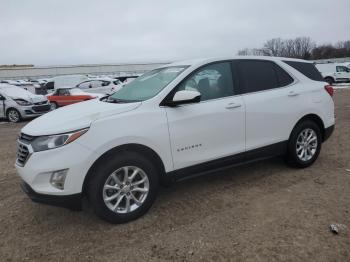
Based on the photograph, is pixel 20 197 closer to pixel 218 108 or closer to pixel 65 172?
pixel 65 172

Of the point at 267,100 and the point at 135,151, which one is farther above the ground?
the point at 267,100

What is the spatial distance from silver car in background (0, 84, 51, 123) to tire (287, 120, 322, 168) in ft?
36.2

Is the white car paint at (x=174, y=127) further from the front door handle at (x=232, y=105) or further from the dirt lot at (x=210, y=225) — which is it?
the dirt lot at (x=210, y=225)

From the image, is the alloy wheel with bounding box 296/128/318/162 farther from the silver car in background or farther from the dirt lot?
the silver car in background

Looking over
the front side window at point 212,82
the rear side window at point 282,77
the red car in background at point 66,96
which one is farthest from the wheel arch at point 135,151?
the red car in background at point 66,96

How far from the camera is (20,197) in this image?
→ 4.62 meters

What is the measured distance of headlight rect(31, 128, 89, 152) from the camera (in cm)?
335

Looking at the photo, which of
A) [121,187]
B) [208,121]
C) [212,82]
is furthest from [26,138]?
[212,82]

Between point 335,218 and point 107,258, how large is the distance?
239 centimetres

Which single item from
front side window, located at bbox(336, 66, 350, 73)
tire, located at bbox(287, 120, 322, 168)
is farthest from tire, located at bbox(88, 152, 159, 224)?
front side window, located at bbox(336, 66, 350, 73)

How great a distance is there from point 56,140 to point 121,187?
83cm

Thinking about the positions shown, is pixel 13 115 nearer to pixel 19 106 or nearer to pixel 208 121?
pixel 19 106

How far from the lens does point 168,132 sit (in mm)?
3779

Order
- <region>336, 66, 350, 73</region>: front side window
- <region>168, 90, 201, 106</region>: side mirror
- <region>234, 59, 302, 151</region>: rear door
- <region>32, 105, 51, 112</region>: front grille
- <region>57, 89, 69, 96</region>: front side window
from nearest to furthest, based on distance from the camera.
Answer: <region>168, 90, 201, 106</region>: side mirror, <region>234, 59, 302, 151</region>: rear door, <region>32, 105, 51, 112</region>: front grille, <region>57, 89, 69, 96</region>: front side window, <region>336, 66, 350, 73</region>: front side window
